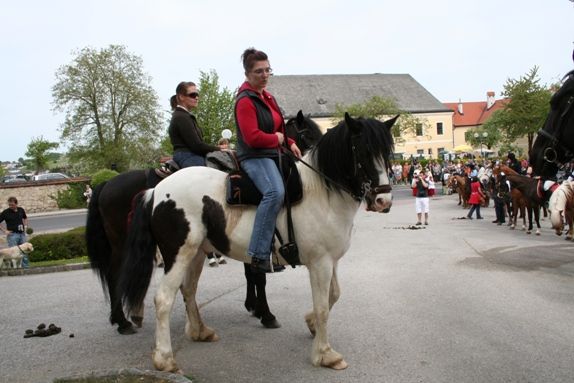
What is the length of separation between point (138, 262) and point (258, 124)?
5.72 ft

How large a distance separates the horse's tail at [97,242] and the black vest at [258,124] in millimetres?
2356

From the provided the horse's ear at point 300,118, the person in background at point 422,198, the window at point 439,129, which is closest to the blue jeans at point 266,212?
the horse's ear at point 300,118

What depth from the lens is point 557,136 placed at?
3.43m

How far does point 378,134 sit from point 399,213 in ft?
53.1

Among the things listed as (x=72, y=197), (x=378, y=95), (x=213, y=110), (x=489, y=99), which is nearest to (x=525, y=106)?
(x=213, y=110)

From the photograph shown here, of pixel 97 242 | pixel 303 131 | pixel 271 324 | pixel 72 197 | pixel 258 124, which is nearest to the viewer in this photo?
pixel 258 124

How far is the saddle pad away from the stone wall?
33.0m

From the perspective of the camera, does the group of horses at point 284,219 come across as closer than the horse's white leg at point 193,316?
Yes

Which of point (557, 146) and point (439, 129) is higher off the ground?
point (439, 129)

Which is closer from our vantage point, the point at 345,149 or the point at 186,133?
the point at 345,149

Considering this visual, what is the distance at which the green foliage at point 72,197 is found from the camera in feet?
110

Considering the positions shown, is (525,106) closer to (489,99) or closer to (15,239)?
(15,239)

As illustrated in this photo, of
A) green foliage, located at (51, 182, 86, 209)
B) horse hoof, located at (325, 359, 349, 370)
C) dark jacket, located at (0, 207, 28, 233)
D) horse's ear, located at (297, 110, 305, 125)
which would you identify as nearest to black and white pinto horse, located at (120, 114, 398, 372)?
horse hoof, located at (325, 359, 349, 370)

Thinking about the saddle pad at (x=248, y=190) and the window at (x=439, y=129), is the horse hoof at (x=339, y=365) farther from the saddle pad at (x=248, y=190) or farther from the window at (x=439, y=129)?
the window at (x=439, y=129)
